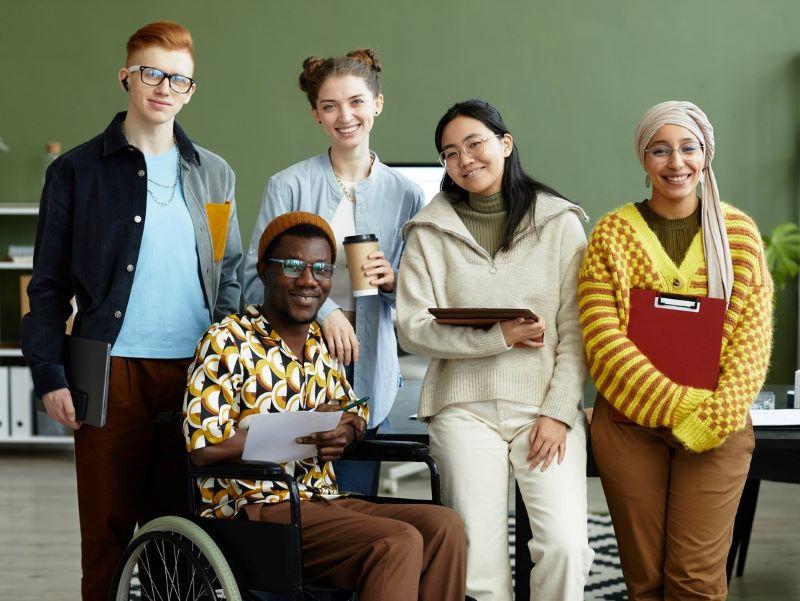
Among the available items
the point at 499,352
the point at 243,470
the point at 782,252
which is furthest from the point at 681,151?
the point at 782,252

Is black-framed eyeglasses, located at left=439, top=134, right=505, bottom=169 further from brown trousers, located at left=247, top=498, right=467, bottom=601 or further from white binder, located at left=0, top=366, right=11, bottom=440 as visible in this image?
white binder, located at left=0, top=366, right=11, bottom=440

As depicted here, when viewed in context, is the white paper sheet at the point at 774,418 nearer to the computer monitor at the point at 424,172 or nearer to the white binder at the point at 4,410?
the computer monitor at the point at 424,172

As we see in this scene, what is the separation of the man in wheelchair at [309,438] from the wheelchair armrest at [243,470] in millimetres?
34

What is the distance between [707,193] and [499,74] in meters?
3.66

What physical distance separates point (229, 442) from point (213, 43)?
4170mm

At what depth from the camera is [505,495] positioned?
2.18 m

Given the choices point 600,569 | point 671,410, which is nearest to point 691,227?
point 671,410

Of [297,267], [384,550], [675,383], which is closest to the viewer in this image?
[384,550]

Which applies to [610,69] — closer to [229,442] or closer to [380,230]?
[380,230]

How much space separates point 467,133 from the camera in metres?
2.28

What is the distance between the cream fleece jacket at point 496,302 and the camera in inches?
86.1

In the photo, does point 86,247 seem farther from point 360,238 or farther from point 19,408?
point 19,408

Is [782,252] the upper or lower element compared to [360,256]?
upper

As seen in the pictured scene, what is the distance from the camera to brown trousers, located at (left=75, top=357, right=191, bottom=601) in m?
2.29
